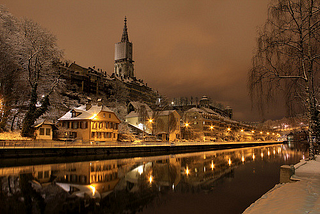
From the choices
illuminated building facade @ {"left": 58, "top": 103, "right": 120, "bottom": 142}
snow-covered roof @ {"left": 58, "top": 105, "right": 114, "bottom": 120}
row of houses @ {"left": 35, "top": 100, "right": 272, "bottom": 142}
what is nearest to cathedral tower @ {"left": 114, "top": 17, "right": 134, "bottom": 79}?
row of houses @ {"left": 35, "top": 100, "right": 272, "bottom": 142}

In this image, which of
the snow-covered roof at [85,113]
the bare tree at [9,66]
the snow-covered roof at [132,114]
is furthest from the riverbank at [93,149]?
the snow-covered roof at [132,114]

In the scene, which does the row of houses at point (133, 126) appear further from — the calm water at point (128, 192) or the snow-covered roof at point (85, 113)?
the calm water at point (128, 192)

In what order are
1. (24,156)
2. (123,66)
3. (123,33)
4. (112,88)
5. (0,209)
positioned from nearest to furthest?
(0,209) → (24,156) → (112,88) → (123,66) → (123,33)

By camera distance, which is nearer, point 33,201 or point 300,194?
point 300,194

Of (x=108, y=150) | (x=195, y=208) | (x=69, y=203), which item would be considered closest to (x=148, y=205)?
(x=195, y=208)

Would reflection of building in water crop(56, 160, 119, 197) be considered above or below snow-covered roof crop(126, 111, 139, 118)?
below

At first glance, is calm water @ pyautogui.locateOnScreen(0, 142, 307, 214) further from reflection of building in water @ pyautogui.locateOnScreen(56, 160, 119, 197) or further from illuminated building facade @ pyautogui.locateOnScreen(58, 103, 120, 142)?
illuminated building facade @ pyautogui.locateOnScreen(58, 103, 120, 142)

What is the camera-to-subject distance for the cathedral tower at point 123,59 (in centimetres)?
17288

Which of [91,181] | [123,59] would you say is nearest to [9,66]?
[91,181]

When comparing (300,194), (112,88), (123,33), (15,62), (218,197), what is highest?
(123,33)

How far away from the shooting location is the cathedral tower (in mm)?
172875

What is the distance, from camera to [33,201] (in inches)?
498

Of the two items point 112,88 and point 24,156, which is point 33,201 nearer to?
point 24,156

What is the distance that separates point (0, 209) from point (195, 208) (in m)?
9.52
